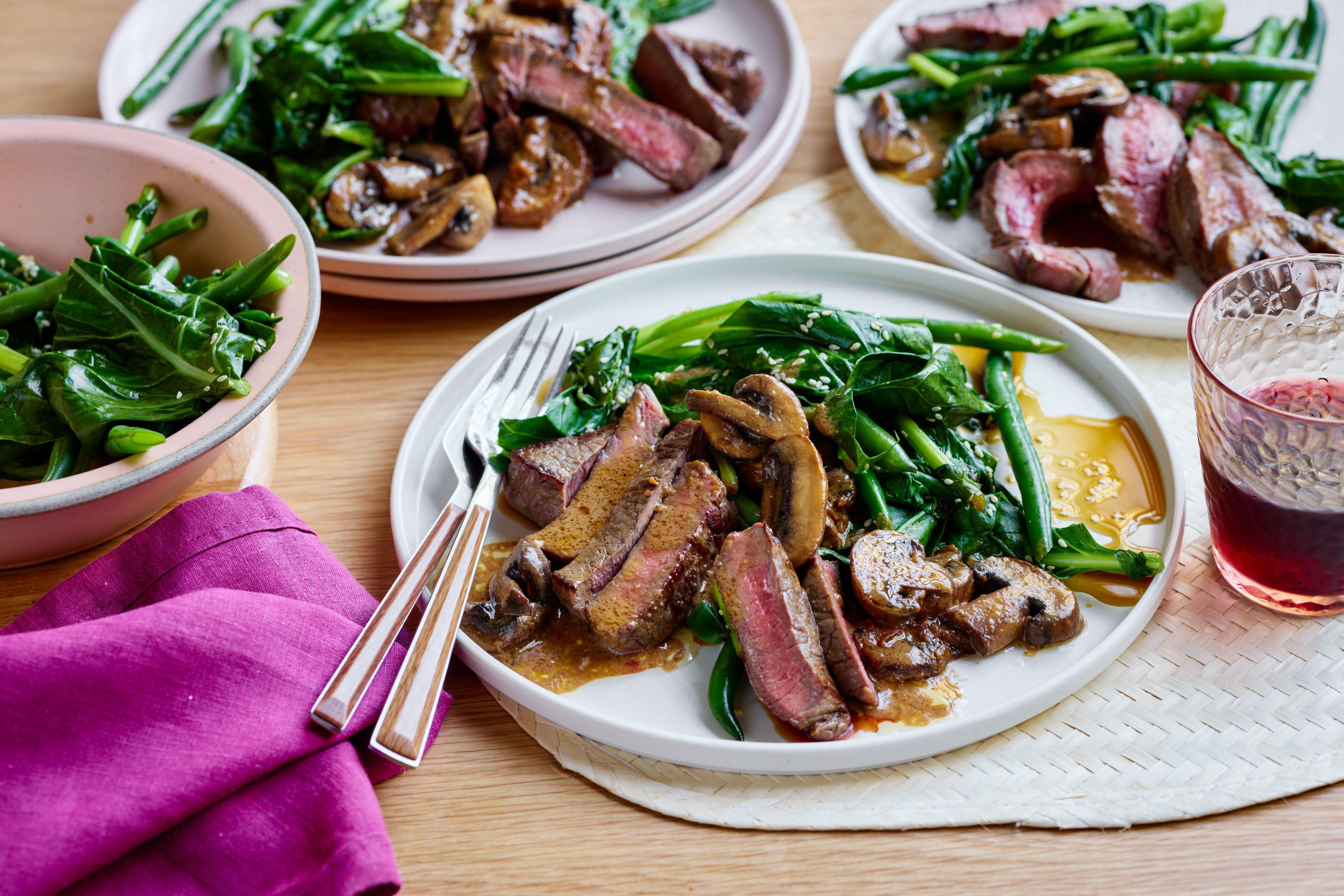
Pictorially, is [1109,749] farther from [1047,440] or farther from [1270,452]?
[1047,440]

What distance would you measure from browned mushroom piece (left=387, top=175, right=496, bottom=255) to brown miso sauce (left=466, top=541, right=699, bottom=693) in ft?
4.73

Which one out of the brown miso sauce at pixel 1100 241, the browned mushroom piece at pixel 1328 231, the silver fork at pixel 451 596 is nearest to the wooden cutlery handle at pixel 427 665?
the silver fork at pixel 451 596

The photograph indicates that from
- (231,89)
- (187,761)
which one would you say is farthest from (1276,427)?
(231,89)

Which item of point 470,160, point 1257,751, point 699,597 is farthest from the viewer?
point 470,160

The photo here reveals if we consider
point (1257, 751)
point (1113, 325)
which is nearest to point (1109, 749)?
point (1257, 751)

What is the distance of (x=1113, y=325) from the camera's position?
302cm

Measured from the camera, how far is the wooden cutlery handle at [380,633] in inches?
74.6

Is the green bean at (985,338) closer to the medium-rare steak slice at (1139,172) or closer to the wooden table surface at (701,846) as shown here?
the medium-rare steak slice at (1139,172)

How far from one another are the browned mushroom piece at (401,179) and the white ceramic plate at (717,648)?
771 mm

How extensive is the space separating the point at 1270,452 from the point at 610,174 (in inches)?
93.5

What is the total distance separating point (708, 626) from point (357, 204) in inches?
77.9

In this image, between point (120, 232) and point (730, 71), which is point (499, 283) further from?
point (730, 71)

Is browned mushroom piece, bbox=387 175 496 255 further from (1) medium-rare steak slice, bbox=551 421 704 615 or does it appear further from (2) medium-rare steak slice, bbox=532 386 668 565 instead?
(1) medium-rare steak slice, bbox=551 421 704 615

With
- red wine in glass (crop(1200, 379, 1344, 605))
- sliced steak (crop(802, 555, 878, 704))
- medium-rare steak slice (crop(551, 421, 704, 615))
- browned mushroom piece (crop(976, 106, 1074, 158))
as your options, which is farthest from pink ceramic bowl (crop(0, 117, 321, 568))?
browned mushroom piece (crop(976, 106, 1074, 158))
